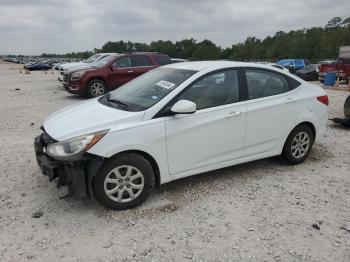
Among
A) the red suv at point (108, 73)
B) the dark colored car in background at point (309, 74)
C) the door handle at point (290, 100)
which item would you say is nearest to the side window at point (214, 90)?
the door handle at point (290, 100)

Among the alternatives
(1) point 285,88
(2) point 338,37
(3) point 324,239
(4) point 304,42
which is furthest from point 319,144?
(4) point 304,42

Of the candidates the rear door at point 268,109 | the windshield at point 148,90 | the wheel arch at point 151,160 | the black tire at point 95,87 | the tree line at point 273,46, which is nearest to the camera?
the wheel arch at point 151,160

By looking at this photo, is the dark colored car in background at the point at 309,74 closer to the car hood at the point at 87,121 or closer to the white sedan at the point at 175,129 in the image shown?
the white sedan at the point at 175,129

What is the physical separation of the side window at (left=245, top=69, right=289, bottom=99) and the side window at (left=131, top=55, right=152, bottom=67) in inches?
352

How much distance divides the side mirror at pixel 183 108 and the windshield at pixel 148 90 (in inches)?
10.6

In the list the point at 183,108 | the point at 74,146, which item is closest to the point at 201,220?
the point at 183,108

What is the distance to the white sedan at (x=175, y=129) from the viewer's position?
3.93 meters

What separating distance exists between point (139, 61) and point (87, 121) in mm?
9817

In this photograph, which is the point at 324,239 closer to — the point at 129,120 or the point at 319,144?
the point at 129,120

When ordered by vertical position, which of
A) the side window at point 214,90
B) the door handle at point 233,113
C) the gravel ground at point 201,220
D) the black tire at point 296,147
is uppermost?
the side window at point 214,90

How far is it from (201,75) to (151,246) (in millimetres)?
2200

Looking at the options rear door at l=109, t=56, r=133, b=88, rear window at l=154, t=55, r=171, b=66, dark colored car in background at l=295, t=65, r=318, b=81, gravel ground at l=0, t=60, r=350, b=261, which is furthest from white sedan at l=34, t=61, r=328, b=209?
dark colored car in background at l=295, t=65, r=318, b=81

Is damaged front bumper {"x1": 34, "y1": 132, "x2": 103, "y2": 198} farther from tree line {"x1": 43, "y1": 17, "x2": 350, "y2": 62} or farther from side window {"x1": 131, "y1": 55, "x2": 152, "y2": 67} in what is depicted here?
tree line {"x1": 43, "y1": 17, "x2": 350, "y2": 62}

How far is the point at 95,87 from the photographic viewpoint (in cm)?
1340
